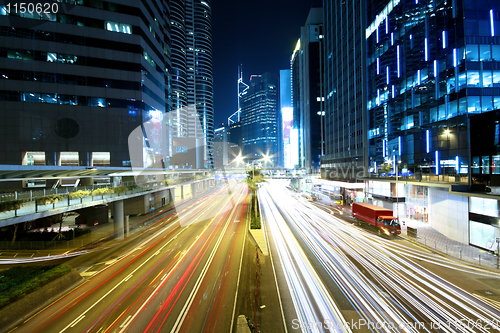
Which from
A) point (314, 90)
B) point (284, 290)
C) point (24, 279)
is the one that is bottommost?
point (284, 290)

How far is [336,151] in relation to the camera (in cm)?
6488

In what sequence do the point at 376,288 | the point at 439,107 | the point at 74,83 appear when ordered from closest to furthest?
the point at 376,288, the point at 439,107, the point at 74,83

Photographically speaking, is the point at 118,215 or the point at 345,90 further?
the point at 345,90

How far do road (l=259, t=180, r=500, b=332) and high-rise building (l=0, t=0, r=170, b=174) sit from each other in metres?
38.4

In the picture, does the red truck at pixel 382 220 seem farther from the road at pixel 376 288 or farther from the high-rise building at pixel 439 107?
the high-rise building at pixel 439 107

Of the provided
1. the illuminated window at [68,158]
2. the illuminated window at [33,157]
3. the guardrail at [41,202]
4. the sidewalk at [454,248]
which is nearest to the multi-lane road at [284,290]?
the sidewalk at [454,248]

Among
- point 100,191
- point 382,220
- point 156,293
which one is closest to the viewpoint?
point 156,293

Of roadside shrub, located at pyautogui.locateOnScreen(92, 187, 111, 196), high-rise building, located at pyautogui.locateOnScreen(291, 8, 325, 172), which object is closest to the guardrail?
roadside shrub, located at pyautogui.locateOnScreen(92, 187, 111, 196)

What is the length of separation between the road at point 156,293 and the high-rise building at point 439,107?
72.7 feet

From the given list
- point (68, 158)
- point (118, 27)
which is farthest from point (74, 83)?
point (118, 27)

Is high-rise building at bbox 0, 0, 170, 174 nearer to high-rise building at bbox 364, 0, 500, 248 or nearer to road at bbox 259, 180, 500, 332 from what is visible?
road at bbox 259, 180, 500, 332

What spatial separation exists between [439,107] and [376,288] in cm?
2655

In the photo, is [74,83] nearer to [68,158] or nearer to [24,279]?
[68,158]

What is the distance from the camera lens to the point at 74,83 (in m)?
40.3
